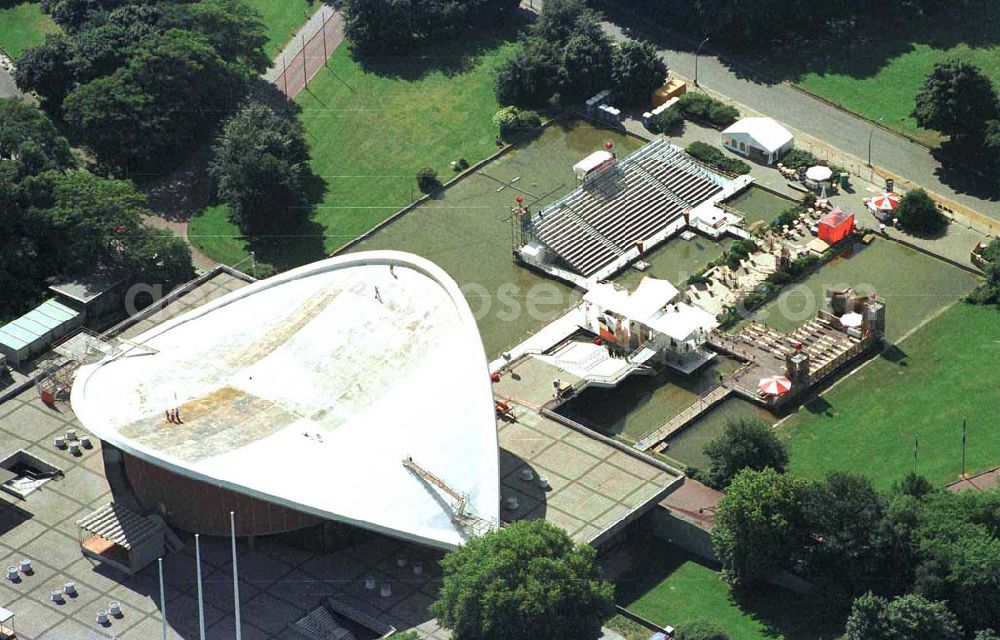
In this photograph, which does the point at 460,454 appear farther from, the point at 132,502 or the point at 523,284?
the point at 523,284

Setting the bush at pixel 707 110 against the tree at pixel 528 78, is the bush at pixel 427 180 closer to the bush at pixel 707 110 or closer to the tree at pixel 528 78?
the tree at pixel 528 78

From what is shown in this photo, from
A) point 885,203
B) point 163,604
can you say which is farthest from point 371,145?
point 163,604

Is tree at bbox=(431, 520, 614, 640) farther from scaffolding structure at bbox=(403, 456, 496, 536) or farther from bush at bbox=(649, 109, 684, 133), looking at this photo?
bush at bbox=(649, 109, 684, 133)

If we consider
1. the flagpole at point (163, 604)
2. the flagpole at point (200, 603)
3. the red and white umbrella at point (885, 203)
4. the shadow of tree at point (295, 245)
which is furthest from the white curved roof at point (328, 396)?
the red and white umbrella at point (885, 203)

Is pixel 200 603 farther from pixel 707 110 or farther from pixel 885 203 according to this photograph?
pixel 707 110

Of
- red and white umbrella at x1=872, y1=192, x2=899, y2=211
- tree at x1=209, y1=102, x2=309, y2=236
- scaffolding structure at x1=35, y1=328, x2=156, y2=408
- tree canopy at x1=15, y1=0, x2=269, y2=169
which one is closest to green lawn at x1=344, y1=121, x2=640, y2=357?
tree at x1=209, y1=102, x2=309, y2=236
